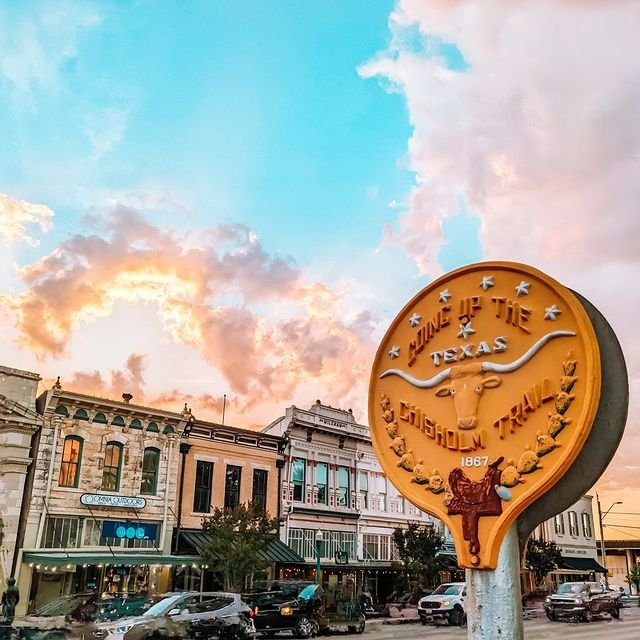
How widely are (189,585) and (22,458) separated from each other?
9.28 meters

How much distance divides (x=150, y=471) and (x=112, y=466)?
1.85m

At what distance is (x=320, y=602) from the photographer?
24000 millimetres

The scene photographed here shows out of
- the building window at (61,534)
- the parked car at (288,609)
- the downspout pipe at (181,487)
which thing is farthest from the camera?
the downspout pipe at (181,487)

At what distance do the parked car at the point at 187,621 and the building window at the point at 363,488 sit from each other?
18.4 metres

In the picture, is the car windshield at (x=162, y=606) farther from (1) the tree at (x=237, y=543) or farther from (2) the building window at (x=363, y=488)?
(2) the building window at (x=363, y=488)

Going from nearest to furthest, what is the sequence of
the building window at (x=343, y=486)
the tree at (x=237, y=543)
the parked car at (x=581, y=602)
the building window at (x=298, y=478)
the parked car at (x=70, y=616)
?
the parked car at (x=70, y=616) → the tree at (x=237, y=543) → the parked car at (x=581, y=602) → the building window at (x=298, y=478) → the building window at (x=343, y=486)

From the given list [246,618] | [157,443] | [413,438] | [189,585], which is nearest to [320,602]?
[246,618]

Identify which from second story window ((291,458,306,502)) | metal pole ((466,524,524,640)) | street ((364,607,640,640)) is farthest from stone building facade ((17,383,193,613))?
metal pole ((466,524,524,640))

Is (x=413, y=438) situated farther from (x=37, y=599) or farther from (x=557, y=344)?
(x=37, y=599)

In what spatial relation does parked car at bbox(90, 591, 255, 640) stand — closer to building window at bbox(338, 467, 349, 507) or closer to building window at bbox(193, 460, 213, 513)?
building window at bbox(193, 460, 213, 513)

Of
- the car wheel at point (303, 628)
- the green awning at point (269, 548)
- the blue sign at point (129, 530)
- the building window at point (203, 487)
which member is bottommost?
the car wheel at point (303, 628)

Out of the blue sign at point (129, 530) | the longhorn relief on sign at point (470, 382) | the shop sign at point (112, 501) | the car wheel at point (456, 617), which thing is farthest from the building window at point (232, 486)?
the longhorn relief on sign at point (470, 382)

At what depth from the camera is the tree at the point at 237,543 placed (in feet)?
88.9

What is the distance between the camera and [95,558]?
25.4 m
